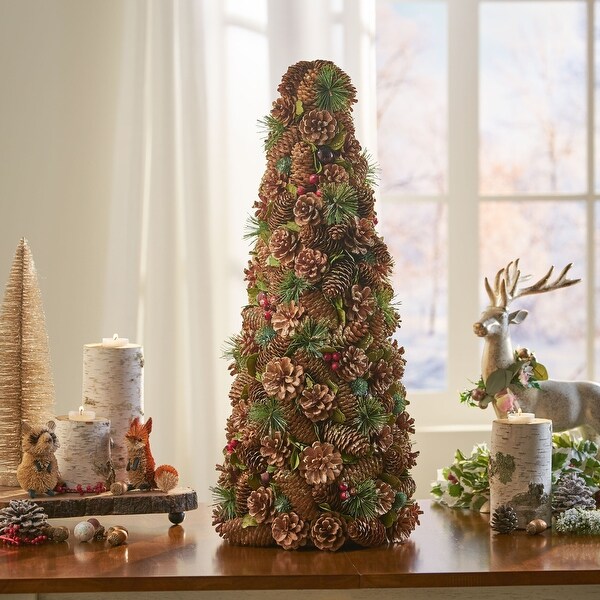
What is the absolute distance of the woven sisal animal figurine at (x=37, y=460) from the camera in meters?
1.48

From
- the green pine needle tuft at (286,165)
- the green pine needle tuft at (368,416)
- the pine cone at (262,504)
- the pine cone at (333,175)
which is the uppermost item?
the green pine needle tuft at (286,165)

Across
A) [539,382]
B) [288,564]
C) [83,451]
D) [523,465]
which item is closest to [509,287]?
[539,382]

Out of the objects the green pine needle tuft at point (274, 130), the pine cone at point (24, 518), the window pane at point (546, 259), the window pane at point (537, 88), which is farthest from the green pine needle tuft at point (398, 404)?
the window pane at point (537, 88)

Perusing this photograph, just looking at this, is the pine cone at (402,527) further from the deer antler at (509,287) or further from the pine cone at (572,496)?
the deer antler at (509,287)

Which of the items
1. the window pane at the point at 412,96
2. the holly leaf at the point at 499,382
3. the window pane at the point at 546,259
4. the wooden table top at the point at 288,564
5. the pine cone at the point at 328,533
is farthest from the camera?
the window pane at the point at 546,259

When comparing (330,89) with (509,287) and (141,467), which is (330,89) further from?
(141,467)

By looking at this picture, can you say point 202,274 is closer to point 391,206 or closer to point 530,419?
point 391,206

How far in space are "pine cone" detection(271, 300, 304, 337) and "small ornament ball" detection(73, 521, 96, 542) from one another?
403 millimetres

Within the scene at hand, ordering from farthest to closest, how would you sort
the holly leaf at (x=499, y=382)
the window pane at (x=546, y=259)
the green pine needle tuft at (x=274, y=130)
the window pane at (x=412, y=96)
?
the window pane at (x=546, y=259) → the window pane at (x=412, y=96) → the holly leaf at (x=499, y=382) → the green pine needle tuft at (x=274, y=130)

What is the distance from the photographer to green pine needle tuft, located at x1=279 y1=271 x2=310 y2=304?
4.79ft

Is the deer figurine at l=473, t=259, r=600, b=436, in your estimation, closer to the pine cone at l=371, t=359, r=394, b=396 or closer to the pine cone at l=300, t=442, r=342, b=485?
the pine cone at l=371, t=359, r=394, b=396

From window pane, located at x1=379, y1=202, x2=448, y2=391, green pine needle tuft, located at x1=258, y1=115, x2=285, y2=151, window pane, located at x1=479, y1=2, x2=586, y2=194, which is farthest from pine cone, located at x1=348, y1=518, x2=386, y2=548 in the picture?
window pane, located at x1=479, y1=2, x2=586, y2=194

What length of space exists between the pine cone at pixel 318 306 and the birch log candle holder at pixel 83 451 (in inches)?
14.0

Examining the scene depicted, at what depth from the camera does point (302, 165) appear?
4.87 ft
